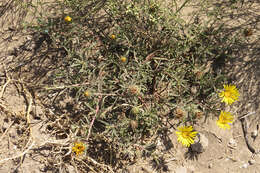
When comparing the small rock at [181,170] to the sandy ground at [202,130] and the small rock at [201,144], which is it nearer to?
the sandy ground at [202,130]

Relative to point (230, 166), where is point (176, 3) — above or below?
above

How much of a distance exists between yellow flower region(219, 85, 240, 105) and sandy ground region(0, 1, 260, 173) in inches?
11.5

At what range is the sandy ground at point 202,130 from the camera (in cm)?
275

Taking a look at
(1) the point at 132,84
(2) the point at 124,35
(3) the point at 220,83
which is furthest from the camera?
(3) the point at 220,83

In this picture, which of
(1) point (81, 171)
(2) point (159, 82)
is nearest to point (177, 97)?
(2) point (159, 82)

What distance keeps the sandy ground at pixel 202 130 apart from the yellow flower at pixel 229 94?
0.29 metres

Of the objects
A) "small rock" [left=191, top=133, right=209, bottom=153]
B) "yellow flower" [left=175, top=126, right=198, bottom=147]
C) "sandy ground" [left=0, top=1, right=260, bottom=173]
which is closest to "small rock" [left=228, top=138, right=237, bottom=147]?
"sandy ground" [left=0, top=1, right=260, bottom=173]

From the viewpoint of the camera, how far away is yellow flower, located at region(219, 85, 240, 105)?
254 centimetres

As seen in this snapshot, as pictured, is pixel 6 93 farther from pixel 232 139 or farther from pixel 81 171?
pixel 232 139

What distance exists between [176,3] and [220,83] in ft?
3.39

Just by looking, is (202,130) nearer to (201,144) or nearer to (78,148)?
(201,144)

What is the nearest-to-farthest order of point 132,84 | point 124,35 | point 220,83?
1. point 132,84
2. point 124,35
3. point 220,83

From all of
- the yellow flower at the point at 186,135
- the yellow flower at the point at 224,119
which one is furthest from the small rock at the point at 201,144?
the yellow flower at the point at 224,119

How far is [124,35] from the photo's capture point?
2.54 meters
